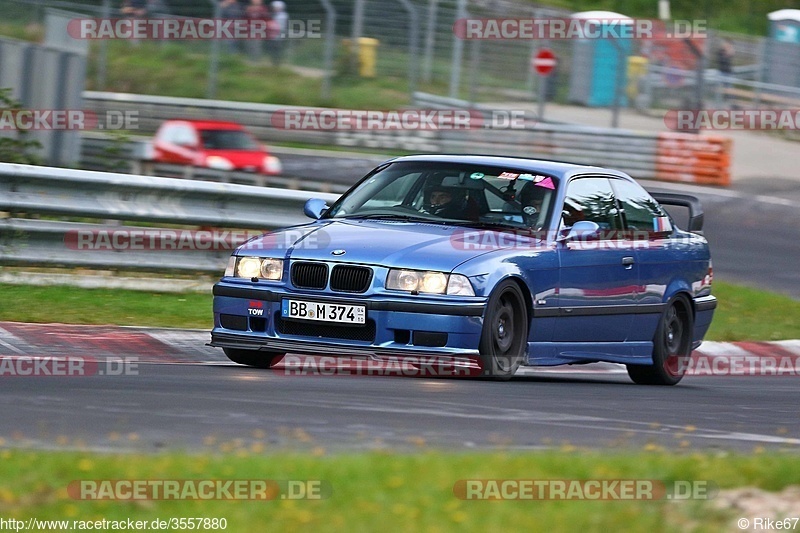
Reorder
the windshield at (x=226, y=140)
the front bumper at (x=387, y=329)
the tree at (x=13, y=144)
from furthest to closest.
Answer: the windshield at (x=226, y=140)
the tree at (x=13, y=144)
the front bumper at (x=387, y=329)

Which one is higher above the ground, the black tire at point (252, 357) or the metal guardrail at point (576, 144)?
the metal guardrail at point (576, 144)

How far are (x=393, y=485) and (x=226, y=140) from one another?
22132 mm

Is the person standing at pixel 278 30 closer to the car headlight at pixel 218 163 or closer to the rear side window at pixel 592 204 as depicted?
the car headlight at pixel 218 163

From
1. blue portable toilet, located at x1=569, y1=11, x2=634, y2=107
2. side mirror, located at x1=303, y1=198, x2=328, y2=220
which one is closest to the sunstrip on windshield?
side mirror, located at x1=303, y1=198, x2=328, y2=220

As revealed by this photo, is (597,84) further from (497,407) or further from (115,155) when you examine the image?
(497,407)

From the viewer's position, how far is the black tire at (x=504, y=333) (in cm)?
902

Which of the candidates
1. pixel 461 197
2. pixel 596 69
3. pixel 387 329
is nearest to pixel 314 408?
pixel 387 329

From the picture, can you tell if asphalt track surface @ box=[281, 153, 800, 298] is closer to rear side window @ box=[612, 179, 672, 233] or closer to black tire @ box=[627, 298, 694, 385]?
black tire @ box=[627, 298, 694, 385]

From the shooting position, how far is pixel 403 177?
34.0 feet

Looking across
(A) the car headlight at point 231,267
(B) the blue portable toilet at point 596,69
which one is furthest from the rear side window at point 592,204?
(B) the blue portable toilet at point 596,69

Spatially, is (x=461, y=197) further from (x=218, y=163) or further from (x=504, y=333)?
(x=218, y=163)

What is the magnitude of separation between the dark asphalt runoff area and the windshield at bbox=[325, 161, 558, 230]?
1.11 meters

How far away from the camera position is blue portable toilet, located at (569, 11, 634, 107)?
32250mm

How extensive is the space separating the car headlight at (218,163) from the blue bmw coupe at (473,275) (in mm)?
15522
